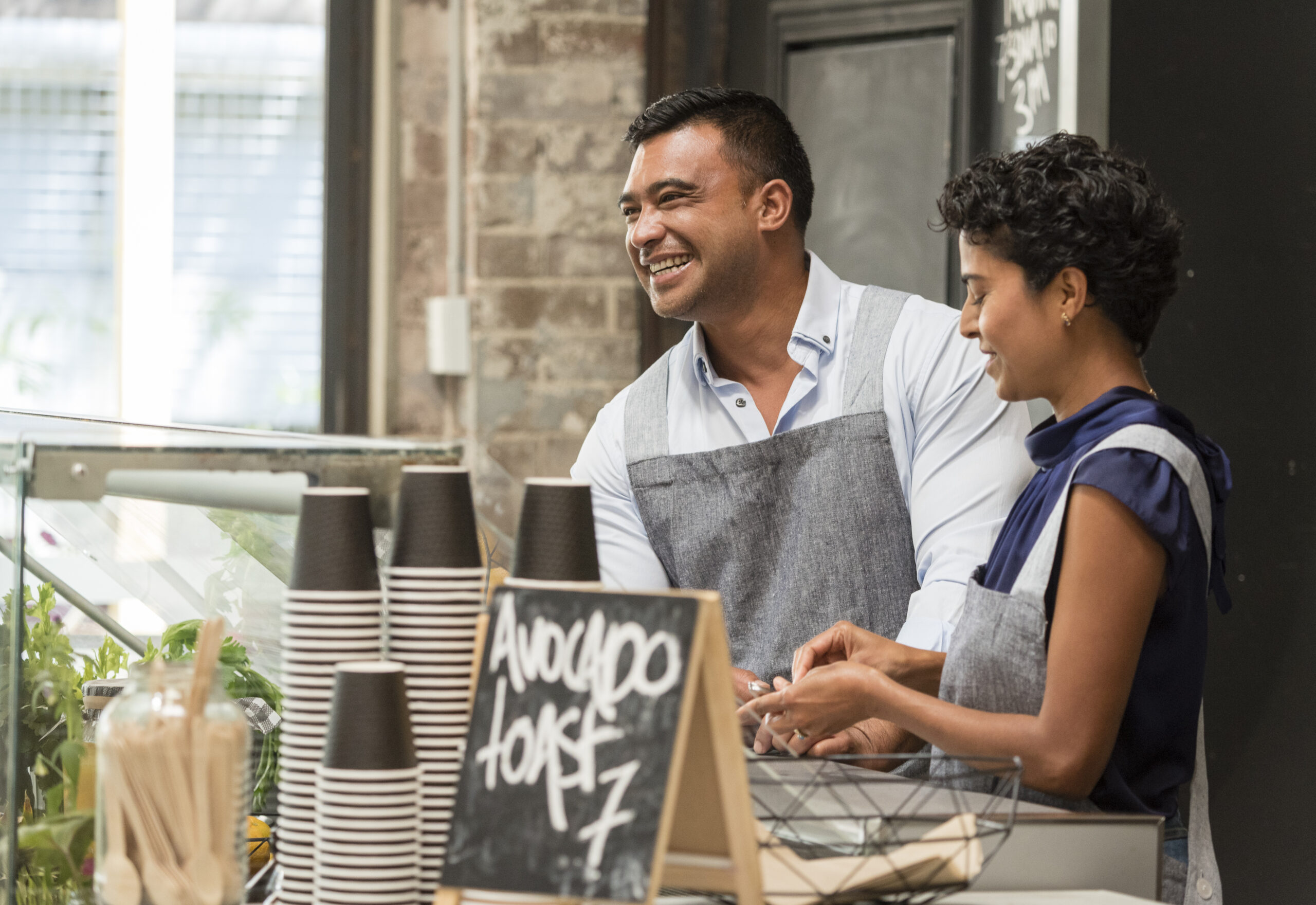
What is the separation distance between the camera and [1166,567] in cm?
124

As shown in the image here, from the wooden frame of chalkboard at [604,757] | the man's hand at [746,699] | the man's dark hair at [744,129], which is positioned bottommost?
the man's hand at [746,699]

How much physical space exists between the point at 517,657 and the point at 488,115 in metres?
2.59

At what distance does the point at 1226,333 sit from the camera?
223 cm

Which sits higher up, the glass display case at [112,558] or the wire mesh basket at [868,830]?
the glass display case at [112,558]

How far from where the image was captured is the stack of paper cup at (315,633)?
94 centimetres

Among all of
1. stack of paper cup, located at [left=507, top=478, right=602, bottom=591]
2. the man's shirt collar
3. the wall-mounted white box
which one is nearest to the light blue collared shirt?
the man's shirt collar

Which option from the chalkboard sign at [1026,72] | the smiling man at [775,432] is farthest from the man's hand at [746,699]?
the chalkboard sign at [1026,72]

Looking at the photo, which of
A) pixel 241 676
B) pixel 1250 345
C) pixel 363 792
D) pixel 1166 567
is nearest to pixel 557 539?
pixel 363 792

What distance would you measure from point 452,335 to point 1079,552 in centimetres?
244

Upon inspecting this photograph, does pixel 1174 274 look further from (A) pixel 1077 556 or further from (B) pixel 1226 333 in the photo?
(B) pixel 1226 333

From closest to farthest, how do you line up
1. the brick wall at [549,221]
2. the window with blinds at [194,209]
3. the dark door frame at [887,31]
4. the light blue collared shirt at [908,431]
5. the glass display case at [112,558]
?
the glass display case at [112,558] < the light blue collared shirt at [908,431] < the dark door frame at [887,31] < the brick wall at [549,221] < the window with blinds at [194,209]

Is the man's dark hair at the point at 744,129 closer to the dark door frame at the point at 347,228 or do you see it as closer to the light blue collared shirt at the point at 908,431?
the light blue collared shirt at the point at 908,431

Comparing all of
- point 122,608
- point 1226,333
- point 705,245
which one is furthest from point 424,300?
point 122,608

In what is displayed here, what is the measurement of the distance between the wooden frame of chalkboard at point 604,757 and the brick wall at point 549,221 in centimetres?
242
